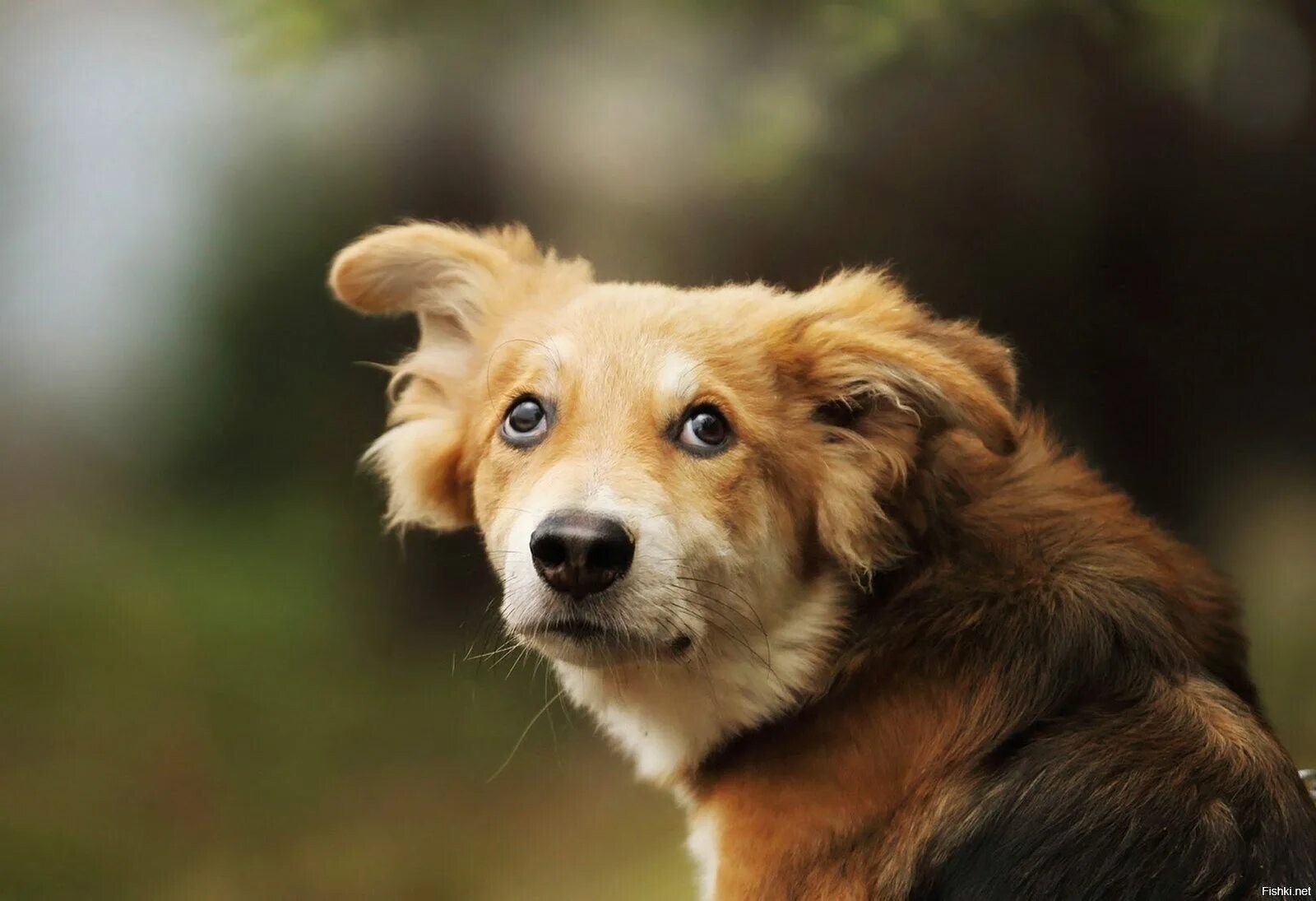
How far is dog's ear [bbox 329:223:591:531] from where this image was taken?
2061mm

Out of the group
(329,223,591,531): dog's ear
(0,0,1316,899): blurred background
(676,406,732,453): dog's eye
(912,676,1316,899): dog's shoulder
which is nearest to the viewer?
(912,676,1316,899): dog's shoulder

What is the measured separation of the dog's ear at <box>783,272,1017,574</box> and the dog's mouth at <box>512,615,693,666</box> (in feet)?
1.05

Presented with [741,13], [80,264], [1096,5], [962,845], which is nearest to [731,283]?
[741,13]

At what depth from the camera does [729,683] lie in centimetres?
185

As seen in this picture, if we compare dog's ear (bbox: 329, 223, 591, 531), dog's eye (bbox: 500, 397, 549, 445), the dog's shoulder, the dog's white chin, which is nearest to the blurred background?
dog's ear (bbox: 329, 223, 591, 531)

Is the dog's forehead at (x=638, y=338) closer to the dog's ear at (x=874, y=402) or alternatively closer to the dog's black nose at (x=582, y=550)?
the dog's ear at (x=874, y=402)

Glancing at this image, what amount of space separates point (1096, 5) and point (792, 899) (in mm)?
1822

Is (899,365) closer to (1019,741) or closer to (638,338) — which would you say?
(638,338)

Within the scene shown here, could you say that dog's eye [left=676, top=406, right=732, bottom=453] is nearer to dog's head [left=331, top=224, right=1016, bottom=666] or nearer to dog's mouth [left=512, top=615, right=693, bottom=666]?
dog's head [left=331, top=224, right=1016, bottom=666]

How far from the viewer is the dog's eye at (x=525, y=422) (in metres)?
1.85

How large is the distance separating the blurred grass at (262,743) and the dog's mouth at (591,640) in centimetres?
84

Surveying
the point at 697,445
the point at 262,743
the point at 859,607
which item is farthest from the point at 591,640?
the point at 262,743

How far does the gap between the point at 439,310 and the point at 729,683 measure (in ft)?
2.84

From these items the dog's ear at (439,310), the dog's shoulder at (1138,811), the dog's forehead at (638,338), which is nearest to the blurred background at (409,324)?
the dog's ear at (439,310)
